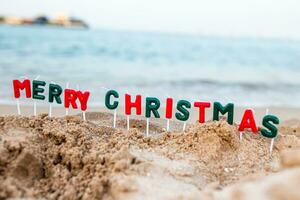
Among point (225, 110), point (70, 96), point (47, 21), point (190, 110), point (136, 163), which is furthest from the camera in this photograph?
point (47, 21)

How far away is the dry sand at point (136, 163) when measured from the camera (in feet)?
9.14

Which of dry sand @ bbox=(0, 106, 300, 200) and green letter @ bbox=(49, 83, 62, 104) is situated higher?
green letter @ bbox=(49, 83, 62, 104)

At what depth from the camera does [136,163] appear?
326 centimetres

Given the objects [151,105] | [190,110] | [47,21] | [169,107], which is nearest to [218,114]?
[169,107]

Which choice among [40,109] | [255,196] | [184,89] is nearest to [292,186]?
[255,196]

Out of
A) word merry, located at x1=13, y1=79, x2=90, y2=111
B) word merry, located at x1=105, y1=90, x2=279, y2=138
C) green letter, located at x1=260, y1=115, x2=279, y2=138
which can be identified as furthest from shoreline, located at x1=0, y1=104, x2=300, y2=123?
green letter, located at x1=260, y1=115, x2=279, y2=138

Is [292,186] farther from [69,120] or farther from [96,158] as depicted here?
[69,120]

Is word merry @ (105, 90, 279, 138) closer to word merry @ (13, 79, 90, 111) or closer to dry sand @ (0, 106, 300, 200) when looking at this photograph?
dry sand @ (0, 106, 300, 200)

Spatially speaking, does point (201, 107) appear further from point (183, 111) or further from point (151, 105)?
point (151, 105)

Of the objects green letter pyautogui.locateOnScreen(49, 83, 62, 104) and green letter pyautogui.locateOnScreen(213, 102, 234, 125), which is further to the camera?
green letter pyautogui.locateOnScreen(49, 83, 62, 104)

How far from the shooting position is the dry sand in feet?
9.14

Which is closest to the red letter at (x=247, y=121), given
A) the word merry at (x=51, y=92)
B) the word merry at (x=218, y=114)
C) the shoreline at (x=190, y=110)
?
the word merry at (x=218, y=114)

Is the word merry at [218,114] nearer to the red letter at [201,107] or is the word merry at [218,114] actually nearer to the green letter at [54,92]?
the red letter at [201,107]

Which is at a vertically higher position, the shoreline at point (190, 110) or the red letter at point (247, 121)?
the red letter at point (247, 121)
